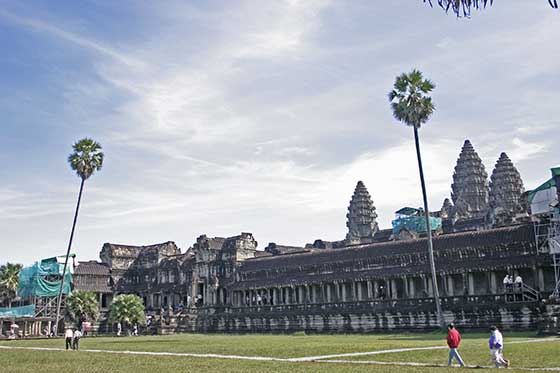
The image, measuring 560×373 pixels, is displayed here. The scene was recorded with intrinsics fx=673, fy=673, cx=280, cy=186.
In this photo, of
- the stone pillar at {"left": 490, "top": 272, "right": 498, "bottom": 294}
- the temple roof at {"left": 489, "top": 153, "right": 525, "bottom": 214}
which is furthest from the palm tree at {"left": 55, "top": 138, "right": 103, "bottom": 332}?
the temple roof at {"left": 489, "top": 153, "right": 525, "bottom": 214}

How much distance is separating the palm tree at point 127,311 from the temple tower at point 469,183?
68510 mm

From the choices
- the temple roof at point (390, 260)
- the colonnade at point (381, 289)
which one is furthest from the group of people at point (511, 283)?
the colonnade at point (381, 289)

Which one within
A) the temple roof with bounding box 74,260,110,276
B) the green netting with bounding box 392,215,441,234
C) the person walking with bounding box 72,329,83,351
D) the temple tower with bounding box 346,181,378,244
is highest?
the temple tower with bounding box 346,181,378,244

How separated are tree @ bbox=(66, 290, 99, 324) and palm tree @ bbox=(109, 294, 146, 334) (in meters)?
4.01

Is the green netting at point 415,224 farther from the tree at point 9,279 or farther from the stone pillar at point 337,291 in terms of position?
the tree at point 9,279

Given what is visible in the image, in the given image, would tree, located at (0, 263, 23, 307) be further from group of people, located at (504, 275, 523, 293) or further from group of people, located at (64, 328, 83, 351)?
group of people, located at (504, 275, 523, 293)

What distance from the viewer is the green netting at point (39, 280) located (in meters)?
89.5

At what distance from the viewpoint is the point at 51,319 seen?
84938 millimetres

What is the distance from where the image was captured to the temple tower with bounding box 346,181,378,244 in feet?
449

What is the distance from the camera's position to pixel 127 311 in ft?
252

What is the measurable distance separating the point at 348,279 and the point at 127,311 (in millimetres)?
25558

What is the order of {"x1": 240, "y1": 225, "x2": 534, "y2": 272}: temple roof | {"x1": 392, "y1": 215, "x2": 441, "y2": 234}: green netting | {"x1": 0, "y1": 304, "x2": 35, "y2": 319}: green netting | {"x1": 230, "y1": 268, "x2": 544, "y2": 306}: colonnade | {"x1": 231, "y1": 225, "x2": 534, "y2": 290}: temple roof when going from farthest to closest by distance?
{"x1": 392, "y1": 215, "x2": 441, "y2": 234}: green netting < {"x1": 0, "y1": 304, "x2": 35, "y2": 319}: green netting < {"x1": 230, "y1": 268, "x2": 544, "y2": 306}: colonnade < {"x1": 240, "y1": 225, "x2": 534, "y2": 272}: temple roof < {"x1": 231, "y1": 225, "x2": 534, "y2": 290}: temple roof

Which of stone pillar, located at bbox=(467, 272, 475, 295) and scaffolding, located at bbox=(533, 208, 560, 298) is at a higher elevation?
scaffolding, located at bbox=(533, 208, 560, 298)

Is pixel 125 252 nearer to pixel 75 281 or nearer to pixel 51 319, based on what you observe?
pixel 75 281
